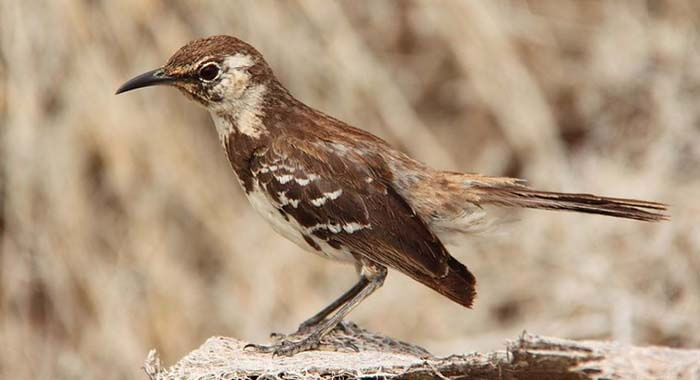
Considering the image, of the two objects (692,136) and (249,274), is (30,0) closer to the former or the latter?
(249,274)

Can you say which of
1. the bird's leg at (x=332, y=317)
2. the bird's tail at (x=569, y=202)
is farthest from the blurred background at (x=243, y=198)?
the bird's leg at (x=332, y=317)

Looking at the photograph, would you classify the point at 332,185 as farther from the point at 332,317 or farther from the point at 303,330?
the point at 303,330

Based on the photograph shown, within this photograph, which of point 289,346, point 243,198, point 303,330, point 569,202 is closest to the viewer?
point 289,346

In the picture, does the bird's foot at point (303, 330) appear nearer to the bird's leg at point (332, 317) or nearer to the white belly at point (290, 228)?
the bird's leg at point (332, 317)

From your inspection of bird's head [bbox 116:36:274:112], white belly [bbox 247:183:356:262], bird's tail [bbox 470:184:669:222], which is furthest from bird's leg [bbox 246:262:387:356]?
bird's head [bbox 116:36:274:112]

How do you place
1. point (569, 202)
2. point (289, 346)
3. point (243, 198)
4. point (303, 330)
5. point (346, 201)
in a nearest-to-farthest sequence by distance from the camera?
point (289, 346) → point (569, 202) → point (346, 201) → point (303, 330) → point (243, 198)

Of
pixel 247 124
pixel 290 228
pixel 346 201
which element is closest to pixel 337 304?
pixel 290 228
